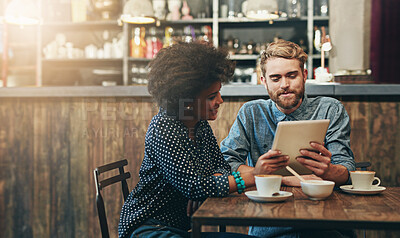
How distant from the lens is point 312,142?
1.31 m

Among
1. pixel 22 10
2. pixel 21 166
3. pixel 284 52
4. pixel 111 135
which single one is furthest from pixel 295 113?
pixel 22 10

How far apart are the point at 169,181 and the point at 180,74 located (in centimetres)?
35

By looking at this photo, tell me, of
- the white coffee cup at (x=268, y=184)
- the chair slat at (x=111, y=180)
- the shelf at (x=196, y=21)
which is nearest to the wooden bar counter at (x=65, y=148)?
the chair slat at (x=111, y=180)

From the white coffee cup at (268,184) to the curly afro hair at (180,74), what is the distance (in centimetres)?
40

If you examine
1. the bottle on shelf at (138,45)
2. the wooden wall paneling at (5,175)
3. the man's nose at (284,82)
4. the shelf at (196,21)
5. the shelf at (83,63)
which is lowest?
the wooden wall paneling at (5,175)

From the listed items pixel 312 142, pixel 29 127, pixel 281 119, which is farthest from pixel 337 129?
pixel 29 127

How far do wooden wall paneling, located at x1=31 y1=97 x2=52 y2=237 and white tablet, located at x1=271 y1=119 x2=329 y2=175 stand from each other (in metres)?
1.75

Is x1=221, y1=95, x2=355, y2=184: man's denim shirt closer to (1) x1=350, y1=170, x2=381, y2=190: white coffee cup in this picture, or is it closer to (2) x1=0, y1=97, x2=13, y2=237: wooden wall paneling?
(1) x1=350, y1=170, x2=381, y2=190: white coffee cup

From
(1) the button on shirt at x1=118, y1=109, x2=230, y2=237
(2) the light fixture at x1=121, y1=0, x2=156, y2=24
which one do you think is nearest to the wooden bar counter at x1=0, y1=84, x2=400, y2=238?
(1) the button on shirt at x1=118, y1=109, x2=230, y2=237

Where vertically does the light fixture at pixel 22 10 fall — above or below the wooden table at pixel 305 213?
above

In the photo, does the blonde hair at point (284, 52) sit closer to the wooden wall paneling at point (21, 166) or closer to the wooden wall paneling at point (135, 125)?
the wooden wall paneling at point (135, 125)

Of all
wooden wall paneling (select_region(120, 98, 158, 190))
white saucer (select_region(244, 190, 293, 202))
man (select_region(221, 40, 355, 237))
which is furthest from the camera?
wooden wall paneling (select_region(120, 98, 158, 190))

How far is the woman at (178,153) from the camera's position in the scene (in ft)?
3.96

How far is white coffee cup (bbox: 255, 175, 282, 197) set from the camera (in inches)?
43.1
